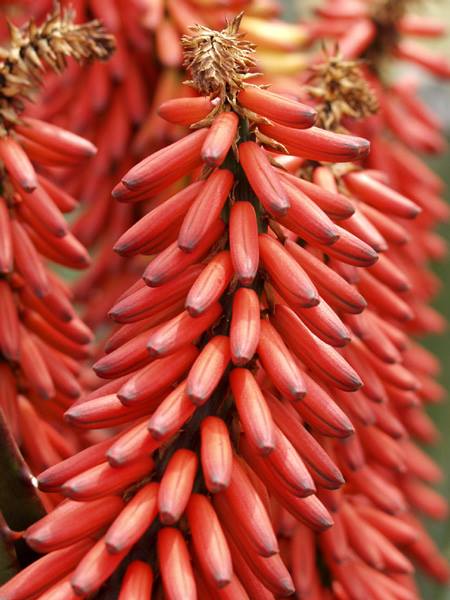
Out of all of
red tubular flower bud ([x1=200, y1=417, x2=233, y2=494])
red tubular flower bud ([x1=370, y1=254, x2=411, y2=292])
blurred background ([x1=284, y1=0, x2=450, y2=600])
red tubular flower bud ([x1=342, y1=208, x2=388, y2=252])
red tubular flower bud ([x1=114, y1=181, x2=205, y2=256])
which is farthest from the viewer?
blurred background ([x1=284, y1=0, x2=450, y2=600])

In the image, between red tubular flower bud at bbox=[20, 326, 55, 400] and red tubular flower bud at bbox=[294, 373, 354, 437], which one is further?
red tubular flower bud at bbox=[20, 326, 55, 400]

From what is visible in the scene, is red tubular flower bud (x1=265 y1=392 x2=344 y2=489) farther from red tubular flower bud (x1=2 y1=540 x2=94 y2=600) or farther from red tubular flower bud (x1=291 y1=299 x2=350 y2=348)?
red tubular flower bud (x1=2 y1=540 x2=94 y2=600)

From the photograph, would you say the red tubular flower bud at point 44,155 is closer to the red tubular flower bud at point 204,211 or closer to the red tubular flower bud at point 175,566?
the red tubular flower bud at point 204,211

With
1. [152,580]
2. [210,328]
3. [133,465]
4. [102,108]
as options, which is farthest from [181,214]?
[102,108]

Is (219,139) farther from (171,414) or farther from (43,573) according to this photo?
(43,573)

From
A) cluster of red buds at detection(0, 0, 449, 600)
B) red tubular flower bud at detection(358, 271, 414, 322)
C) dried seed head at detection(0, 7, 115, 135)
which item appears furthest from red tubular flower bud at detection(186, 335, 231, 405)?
dried seed head at detection(0, 7, 115, 135)

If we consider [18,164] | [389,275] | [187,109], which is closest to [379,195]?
[389,275]
